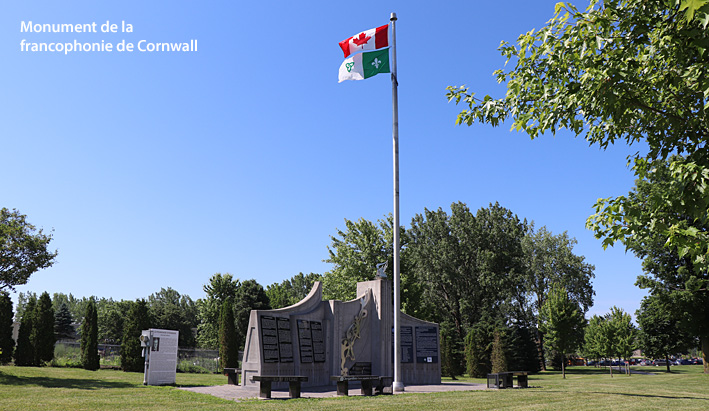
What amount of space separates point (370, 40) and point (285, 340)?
11351mm

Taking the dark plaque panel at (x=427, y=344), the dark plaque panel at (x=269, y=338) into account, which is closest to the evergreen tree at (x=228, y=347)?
the dark plaque panel at (x=427, y=344)

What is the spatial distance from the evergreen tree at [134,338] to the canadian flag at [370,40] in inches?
849

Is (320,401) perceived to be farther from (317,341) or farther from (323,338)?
(323,338)

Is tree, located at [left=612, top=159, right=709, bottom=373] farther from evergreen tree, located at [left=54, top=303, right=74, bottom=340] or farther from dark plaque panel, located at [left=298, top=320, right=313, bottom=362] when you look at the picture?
evergreen tree, located at [left=54, top=303, right=74, bottom=340]

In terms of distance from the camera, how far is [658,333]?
3956 centimetres

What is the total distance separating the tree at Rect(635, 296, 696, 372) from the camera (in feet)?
123

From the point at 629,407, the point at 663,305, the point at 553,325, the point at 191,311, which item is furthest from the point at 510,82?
the point at 191,311

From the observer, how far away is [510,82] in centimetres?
801

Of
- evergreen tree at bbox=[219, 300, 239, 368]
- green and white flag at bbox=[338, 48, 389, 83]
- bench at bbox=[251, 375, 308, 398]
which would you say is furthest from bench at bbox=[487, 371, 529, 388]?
evergreen tree at bbox=[219, 300, 239, 368]

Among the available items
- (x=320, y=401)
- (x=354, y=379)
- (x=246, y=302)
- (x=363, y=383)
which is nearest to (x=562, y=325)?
(x=363, y=383)

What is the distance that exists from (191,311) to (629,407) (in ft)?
240

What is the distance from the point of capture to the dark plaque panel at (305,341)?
19.7m

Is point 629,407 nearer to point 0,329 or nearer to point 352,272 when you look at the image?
point 352,272

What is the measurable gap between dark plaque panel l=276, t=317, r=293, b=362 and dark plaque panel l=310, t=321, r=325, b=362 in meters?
1.23
